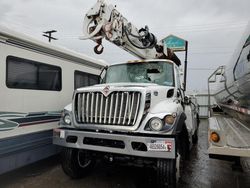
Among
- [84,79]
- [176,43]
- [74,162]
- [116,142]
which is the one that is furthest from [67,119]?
[176,43]

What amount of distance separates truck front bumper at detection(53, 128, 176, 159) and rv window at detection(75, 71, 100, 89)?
2119 mm

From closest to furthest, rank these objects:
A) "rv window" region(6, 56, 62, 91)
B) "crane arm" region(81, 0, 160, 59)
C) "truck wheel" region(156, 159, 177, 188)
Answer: "truck wheel" region(156, 159, 177, 188)
"rv window" region(6, 56, 62, 91)
"crane arm" region(81, 0, 160, 59)

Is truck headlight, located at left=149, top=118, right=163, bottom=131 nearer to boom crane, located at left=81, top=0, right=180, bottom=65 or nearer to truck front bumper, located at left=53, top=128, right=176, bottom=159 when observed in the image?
truck front bumper, located at left=53, top=128, right=176, bottom=159

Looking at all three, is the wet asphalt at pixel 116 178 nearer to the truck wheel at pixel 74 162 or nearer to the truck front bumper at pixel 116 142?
the truck wheel at pixel 74 162

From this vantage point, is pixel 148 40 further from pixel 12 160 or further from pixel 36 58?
pixel 12 160

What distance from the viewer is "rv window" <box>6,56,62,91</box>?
4027mm

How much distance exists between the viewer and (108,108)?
3711 millimetres

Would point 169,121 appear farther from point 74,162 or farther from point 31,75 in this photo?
point 31,75

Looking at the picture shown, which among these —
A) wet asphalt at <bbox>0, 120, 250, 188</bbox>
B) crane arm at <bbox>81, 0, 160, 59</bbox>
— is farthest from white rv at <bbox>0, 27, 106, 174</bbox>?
crane arm at <bbox>81, 0, 160, 59</bbox>

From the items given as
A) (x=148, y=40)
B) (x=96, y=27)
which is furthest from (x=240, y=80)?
(x=96, y=27)

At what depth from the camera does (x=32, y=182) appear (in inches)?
165

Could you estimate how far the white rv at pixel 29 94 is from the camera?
3.91 metres

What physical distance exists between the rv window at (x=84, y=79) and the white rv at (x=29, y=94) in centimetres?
25

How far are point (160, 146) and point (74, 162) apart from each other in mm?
1873
